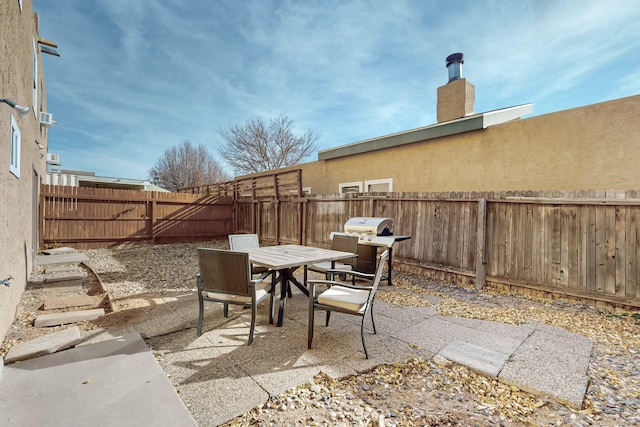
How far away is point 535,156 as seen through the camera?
508cm

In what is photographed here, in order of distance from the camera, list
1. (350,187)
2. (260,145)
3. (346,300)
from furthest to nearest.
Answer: (260,145) → (350,187) → (346,300)

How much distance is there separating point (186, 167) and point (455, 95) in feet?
84.1

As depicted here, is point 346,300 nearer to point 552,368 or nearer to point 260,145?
point 552,368

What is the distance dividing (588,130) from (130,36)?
1046cm

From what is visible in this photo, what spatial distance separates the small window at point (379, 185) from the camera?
7363mm

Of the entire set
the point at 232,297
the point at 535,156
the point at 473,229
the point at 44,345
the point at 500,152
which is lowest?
the point at 44,345

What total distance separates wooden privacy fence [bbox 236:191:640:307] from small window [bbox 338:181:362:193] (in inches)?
67.7

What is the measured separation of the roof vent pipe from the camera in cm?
761

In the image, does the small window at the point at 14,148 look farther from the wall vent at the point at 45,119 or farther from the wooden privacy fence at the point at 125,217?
the wooden privacy fence at the point at 125,217

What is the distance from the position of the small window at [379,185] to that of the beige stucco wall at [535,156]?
0.52 ft

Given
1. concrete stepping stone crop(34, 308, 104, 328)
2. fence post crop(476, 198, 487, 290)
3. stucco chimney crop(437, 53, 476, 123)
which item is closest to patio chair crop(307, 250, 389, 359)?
concrete stepping stone crop(34, 308, 104, 328)

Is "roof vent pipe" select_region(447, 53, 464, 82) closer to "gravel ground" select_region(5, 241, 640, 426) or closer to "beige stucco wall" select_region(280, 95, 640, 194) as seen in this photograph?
"beige stucco wall" select_region(280, 95, 640, 194)

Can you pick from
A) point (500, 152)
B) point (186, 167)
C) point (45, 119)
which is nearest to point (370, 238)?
point (500, 152)

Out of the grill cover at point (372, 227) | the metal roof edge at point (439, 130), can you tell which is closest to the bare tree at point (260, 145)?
the metal roof edge at point (439, 130)
